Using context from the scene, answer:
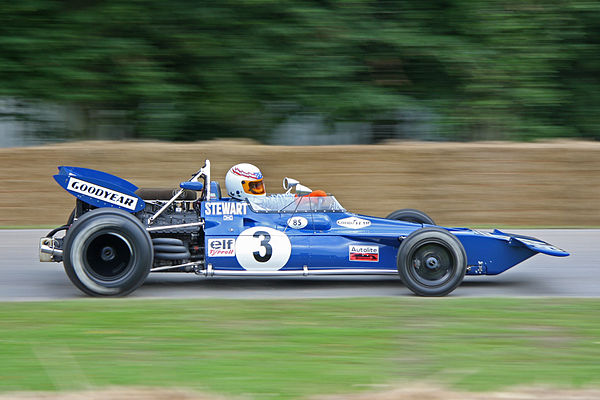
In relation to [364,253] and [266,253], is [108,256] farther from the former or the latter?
[364,253]

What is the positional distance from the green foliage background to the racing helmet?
291 inches

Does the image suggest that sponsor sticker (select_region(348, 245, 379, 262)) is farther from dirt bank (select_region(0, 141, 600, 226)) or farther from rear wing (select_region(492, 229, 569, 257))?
dirt bank (select_region(0, 141, 600, 226))

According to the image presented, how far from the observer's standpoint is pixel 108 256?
25.0 feet

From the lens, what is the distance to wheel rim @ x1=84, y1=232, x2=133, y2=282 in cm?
759

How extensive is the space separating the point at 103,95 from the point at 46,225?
11.8 feet

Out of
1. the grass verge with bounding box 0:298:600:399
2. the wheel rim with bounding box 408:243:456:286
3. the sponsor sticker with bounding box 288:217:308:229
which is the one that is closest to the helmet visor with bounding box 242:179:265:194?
the sponsor sticker with bounding box 288:217:308:229

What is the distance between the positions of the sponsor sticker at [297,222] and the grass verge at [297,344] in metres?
0.87

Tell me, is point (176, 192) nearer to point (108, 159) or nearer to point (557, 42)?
point (108, 159)

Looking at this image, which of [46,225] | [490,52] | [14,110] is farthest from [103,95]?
[490,52]

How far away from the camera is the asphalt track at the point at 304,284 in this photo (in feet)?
25.6

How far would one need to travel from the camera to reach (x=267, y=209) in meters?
8.05

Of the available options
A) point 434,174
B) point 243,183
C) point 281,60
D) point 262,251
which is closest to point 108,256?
point 262,251

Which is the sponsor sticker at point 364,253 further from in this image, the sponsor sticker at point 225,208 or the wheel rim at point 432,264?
the sponsor sticker at point 225,208

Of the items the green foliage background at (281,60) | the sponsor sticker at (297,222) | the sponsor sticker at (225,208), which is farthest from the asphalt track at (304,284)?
the green foliage background at (281,60)
